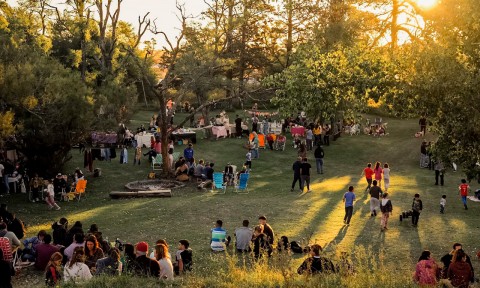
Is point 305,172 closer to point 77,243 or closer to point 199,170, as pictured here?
point 199,170

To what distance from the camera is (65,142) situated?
25141mm

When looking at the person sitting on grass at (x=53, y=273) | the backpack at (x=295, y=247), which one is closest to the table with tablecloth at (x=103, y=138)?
the backpack at (x=295, y=247)

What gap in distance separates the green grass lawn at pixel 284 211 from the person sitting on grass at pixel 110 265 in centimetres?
354

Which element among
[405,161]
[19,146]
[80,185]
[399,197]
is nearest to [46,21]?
[19,146]

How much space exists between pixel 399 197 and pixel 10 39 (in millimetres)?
17133

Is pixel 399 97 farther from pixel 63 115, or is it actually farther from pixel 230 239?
pixel 63 115

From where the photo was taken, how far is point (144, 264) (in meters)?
10.6

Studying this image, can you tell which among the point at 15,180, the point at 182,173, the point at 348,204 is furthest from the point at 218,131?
the point at 348,204

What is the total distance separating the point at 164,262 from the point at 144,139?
23924 millimetres

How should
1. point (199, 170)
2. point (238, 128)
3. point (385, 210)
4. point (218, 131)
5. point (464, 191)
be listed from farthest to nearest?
point (238, 128) → point (218, 131) → point (199, 170) → point (464, 191) → point (385, 210)

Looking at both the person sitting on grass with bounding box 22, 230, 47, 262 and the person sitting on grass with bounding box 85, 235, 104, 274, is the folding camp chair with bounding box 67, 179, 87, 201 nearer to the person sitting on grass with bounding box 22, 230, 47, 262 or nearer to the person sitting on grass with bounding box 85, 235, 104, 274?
the person sitting on grass with bounding box 22, 230, 47, 262

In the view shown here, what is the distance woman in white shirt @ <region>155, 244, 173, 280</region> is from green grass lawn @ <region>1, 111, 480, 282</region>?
9.71 ft

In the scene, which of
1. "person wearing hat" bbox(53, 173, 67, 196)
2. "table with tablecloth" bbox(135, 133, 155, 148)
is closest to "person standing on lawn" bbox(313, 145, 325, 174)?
"table with tablecloth" bbox(135, 133, 155, 148)

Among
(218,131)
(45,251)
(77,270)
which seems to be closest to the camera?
(77,270)
